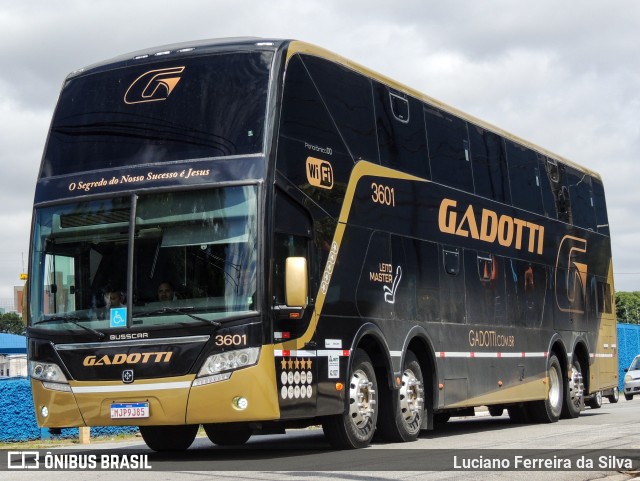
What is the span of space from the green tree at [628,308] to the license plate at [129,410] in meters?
148

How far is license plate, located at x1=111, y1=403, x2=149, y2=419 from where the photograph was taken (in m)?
→ 12.8

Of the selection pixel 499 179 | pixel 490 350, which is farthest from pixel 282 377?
pixel 499 179

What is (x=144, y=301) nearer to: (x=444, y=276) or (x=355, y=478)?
(x=355, y=478)

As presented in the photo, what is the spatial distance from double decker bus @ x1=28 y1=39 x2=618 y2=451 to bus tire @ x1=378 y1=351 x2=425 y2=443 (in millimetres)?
29

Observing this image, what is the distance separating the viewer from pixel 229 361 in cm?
1251

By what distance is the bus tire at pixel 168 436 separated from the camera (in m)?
15.4

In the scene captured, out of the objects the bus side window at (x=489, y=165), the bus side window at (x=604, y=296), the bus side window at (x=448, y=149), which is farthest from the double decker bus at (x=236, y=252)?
the bus side window at (x=604, y=296)

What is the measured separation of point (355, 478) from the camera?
10695 mm

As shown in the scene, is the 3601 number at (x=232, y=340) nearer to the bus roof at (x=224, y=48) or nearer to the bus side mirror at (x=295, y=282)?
the bus side mirror at (x=295, y=282)

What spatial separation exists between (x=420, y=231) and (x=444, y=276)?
1.00 metres

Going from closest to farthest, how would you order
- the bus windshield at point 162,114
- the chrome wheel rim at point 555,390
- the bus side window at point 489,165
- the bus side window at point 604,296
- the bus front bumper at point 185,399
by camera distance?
1. the bus front bumper at point 185,399
2. the bus windshield at point 162,114
3. the bus side window at point 489,165
4. the chrome wheel rim at point 555,390
5. the bus side window at point 604,296

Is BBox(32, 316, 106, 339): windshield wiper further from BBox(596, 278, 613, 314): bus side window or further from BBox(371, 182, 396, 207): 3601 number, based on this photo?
BBox(596, 278, 613, 314): bus side window

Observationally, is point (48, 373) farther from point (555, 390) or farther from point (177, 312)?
point (555, 390)

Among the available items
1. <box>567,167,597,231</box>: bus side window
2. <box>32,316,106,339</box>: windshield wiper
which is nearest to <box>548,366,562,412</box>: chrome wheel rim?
<box>567,167,597,231</box>: bus side window
